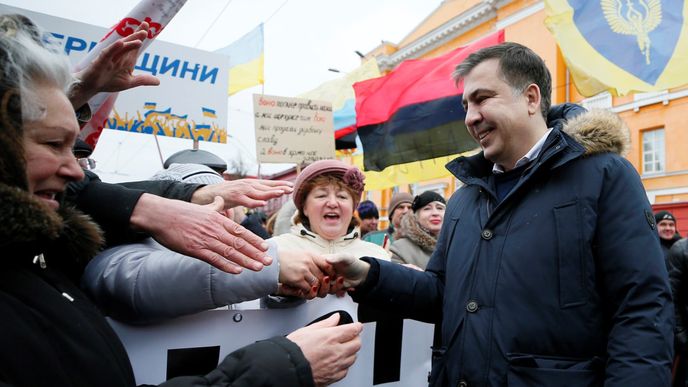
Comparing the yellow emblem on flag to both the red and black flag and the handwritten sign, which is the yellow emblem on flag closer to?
the red and black flag

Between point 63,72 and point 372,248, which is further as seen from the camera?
point 372,248

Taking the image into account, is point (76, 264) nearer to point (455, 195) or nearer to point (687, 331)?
point (455, 195)

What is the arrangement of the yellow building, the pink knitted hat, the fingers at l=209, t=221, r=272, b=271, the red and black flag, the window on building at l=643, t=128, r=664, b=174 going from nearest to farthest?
the fingers at l=209, t=221, r=272, b=271
the pink knitted hat
the red and black flag
the yellow building
the window on building at l=643, t=128, r=664, b=174

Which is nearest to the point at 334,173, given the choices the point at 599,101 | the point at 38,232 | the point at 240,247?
the point at 240,247

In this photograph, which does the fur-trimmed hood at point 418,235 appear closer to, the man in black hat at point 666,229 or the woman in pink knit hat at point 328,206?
the woman in pink knit hat at point 328,206

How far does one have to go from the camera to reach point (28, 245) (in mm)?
966

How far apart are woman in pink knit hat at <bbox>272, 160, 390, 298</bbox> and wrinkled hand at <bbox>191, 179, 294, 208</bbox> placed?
1029 millimetres

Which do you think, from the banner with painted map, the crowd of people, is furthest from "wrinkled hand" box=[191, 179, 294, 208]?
the banner with painted map

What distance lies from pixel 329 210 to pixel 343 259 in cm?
92

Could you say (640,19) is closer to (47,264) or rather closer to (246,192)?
(246,192)

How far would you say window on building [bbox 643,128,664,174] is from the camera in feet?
55.2

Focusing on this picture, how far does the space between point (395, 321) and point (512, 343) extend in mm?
671

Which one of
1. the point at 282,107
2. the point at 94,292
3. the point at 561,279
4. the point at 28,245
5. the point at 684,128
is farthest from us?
the point at 684,128

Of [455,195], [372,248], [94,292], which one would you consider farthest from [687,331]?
[94,292]
